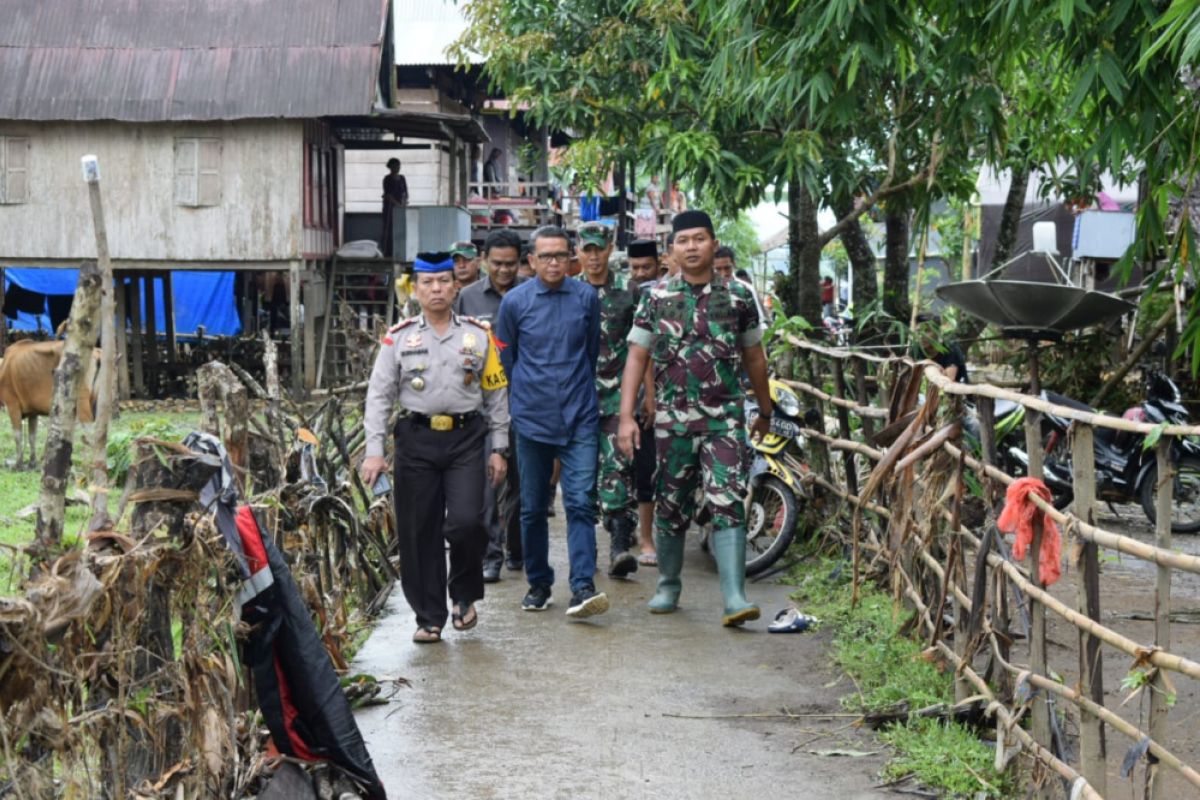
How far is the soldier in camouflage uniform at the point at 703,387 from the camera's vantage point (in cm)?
736

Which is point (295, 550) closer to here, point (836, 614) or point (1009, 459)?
point (836, 614)

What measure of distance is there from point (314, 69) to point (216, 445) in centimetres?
2190

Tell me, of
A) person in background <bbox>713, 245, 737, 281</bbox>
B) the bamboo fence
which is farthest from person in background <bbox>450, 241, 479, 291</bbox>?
the bamboo fence

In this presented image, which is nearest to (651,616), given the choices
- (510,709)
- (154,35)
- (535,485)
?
(535,485)

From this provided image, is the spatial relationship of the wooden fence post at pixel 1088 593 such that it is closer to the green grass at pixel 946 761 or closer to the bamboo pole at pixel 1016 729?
the bamboo pole at pixel 1016 729

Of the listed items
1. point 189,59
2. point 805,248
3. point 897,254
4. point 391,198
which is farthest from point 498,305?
point 391,198

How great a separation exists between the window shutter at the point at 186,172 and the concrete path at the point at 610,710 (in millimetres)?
19044

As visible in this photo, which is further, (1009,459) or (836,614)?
(1009,459)

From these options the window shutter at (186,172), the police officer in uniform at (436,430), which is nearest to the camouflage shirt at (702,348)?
the police officer in uniform at (436,430)

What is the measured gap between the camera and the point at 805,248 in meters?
13.3

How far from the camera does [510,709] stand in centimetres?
600

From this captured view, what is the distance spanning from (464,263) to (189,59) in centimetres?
1720

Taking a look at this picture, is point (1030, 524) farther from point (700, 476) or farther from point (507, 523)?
point (507, 523)

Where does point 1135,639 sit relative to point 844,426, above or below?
below
